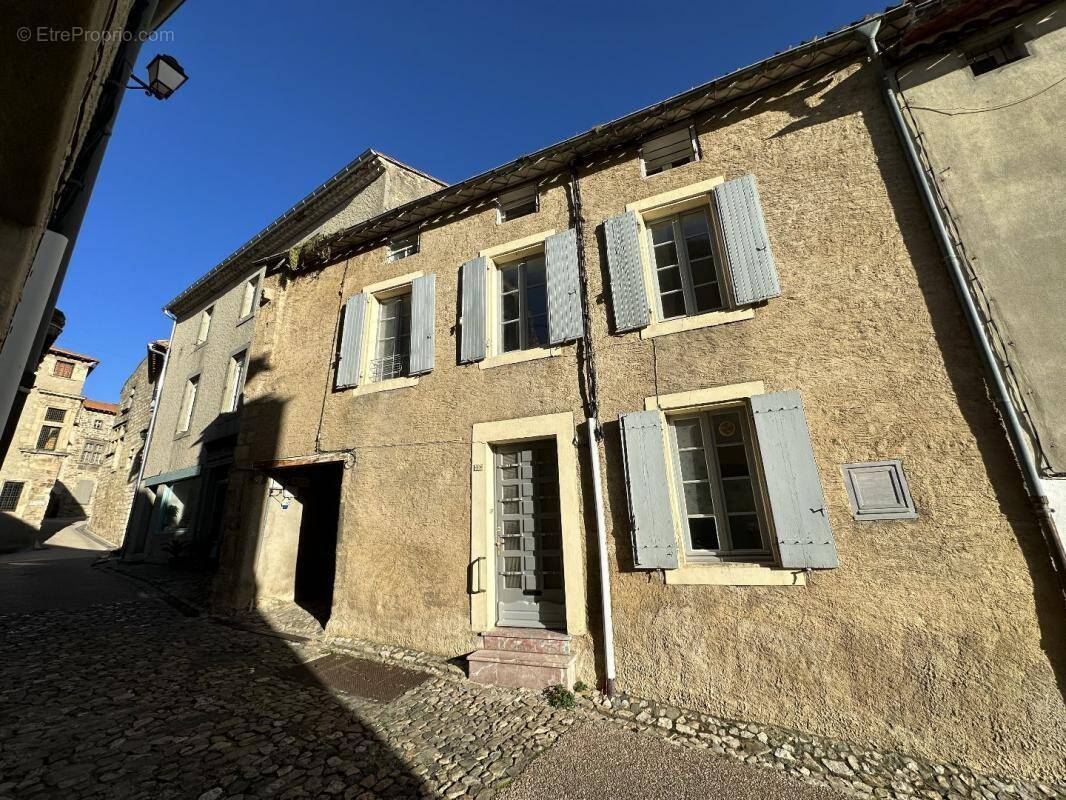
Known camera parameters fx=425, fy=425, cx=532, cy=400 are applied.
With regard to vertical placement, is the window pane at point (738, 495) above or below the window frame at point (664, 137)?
below

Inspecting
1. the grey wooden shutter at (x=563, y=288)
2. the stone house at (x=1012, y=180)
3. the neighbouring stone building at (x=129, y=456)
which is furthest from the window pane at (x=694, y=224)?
the neighbouring stone building at (x=129, y=456)

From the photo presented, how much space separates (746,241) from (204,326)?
50.7ft

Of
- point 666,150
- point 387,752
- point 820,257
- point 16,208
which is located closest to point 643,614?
point 387,752

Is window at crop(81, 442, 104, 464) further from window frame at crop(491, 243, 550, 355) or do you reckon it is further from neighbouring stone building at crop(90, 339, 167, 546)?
window frame at crop(491, 243, 550, 355)

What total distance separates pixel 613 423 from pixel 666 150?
142 inches

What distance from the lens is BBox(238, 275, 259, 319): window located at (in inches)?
455

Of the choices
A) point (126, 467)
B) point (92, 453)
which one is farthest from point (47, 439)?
point (126, 467)

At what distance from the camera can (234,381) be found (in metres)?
11.0

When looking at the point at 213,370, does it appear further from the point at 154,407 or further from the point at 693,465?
the point at 693,465

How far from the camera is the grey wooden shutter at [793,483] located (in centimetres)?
359

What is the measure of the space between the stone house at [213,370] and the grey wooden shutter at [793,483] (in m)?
7.99

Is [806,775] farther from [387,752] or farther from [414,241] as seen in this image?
[414,241]

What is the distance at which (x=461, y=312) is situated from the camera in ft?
19.6

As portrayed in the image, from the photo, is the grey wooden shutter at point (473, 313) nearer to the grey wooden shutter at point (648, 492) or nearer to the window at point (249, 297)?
the grey wooden shutter at point (648, 492)
